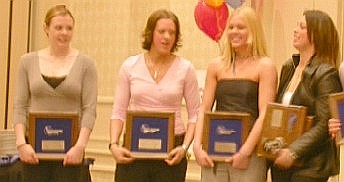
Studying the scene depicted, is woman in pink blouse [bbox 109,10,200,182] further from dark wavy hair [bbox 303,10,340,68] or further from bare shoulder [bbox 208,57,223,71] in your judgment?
dark wavy hair [bbox 303,10,340,68]

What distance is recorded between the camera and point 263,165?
11.3ft

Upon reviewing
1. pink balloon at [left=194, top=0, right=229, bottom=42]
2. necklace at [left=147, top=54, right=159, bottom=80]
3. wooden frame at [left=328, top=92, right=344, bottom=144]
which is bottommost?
wooden frame at [left=328, top=92, right=344, bottom=144]

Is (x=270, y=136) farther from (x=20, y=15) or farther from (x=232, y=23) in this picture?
(x=20, y=15)

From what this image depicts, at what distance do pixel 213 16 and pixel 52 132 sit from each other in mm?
1939

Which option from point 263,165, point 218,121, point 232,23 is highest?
point 232,23

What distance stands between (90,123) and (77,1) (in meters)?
3.03

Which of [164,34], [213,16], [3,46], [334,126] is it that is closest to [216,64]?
[164,34]

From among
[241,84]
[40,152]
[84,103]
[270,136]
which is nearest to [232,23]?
[241,84]

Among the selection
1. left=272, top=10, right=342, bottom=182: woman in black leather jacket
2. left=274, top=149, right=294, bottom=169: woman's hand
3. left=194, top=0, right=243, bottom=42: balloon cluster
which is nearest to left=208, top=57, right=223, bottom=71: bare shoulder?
left=272, top=10, right=342, bottom=182: woman in black leather jacket

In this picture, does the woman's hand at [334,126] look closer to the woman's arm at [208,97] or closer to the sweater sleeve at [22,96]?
the woman's arm at [208,97]

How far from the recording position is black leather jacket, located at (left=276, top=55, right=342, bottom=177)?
10.7 ft

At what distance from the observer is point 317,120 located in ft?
10.8

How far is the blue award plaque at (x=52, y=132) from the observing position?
141 inches

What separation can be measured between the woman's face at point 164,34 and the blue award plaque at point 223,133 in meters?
0.45
